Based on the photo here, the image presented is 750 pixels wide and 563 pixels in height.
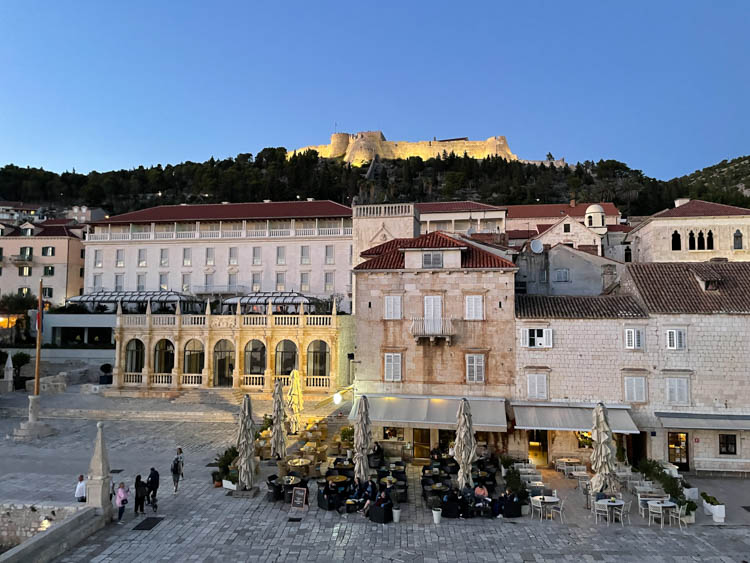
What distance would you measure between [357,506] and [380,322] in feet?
37.9

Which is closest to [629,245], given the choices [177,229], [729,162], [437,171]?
[177,229]

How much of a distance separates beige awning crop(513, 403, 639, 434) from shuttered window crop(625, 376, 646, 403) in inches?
32.0

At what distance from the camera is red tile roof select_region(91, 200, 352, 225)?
5953 cm

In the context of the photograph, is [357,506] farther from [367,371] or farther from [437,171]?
[437,171]

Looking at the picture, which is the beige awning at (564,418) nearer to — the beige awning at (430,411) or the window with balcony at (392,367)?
the beige awning at (430,411)

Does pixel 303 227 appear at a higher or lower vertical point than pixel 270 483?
higher

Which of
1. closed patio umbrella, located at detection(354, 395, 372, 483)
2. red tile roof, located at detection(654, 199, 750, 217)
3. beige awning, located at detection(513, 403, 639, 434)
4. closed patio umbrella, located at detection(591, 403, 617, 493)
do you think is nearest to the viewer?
closed patio umbrella, located at detection(591, 403, 617, 493)

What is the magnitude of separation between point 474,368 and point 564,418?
4873 mm

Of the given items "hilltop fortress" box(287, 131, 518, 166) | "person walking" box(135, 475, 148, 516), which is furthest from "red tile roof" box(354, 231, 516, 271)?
"hilltop fortress" box(287, 131, 518, 166)

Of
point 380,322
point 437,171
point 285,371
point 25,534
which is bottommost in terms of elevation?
point 25,534

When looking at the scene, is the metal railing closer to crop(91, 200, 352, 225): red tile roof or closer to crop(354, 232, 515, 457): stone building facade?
crop(354, 232, 515, 457): stone building facade

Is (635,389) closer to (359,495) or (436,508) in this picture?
(436,508)

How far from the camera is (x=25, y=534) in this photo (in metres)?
16.9

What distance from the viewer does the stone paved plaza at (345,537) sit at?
14.5 meters
